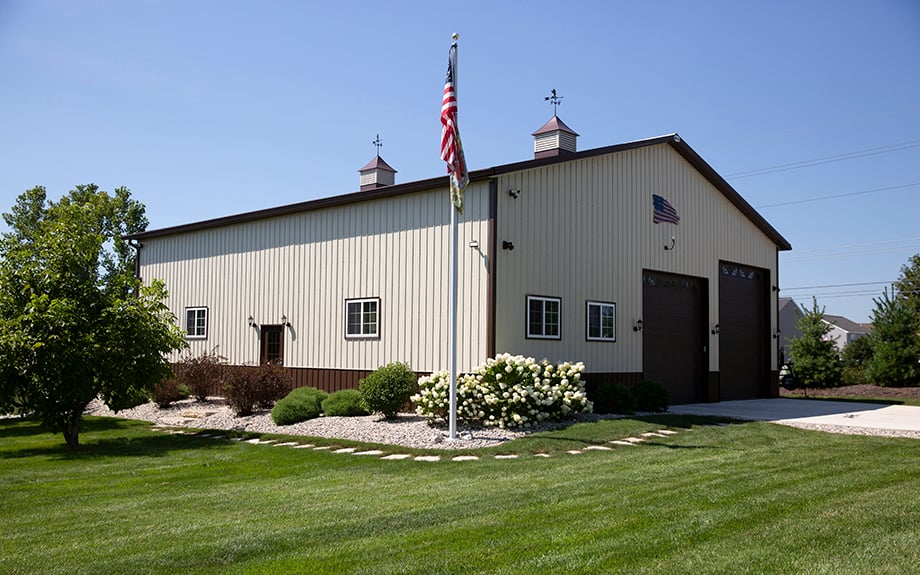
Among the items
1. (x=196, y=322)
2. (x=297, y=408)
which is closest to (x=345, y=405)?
(x=297, y=408)

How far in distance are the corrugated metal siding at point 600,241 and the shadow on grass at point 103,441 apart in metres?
5.94

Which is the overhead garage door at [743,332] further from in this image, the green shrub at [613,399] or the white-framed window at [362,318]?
the white-framed window at [362,318]

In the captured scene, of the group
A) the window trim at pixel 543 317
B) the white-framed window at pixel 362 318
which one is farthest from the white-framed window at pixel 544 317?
the white-framed window at pixel 362 318

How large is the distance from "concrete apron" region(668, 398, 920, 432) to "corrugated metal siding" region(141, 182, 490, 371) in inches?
225

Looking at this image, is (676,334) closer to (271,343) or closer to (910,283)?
(271,343)

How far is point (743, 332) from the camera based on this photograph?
72.0ft

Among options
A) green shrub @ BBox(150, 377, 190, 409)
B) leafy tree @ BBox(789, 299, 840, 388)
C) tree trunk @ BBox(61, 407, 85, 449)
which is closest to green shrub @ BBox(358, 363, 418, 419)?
tree trunk @ BBox(61, 407, 85, 449)

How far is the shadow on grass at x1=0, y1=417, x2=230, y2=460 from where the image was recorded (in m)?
11.5

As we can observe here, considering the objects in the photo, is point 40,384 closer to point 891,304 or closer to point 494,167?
point 494,167

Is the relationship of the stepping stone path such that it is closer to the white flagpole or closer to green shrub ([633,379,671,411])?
the white flagpole

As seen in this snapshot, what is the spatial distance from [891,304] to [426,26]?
21677 mm

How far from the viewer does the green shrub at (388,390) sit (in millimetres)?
13977

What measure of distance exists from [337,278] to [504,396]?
21.5 ft

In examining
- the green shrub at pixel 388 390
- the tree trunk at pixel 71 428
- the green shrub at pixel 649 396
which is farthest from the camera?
the green shrub at pixel 649 396
